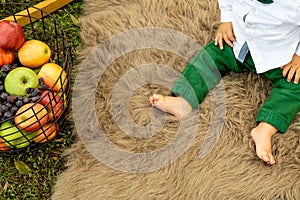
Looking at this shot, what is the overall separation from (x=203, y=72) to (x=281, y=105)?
0.24 m

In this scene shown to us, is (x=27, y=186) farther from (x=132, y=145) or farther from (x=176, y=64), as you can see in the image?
(x=176, y=64)

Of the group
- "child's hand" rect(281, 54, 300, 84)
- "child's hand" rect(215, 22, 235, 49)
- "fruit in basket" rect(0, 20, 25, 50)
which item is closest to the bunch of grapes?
"fruit in basket" rect(0, 20, 25, 50)

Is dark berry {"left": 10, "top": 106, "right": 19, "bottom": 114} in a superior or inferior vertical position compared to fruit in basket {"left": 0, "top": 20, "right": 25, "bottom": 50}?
inferior

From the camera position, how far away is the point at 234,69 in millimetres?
1364

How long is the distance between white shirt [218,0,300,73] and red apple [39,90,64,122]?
53 cm

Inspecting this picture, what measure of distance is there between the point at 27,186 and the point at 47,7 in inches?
25.2

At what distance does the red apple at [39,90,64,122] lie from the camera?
4.07 ft

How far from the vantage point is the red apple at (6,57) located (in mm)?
1332

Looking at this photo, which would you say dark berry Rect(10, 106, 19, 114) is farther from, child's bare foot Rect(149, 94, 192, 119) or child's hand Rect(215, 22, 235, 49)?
child's hand Rect(215, 22, 235, 49)

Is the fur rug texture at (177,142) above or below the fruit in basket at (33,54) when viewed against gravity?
below

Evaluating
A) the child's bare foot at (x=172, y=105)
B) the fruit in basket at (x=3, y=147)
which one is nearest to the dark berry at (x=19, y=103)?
the fruit in basket at (x=3, y=147)

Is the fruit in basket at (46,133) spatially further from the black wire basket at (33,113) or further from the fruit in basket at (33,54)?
the fruit in basket at (33,54)

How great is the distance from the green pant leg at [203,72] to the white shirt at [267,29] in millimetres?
54

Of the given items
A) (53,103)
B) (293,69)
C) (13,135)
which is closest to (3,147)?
(13,135)
